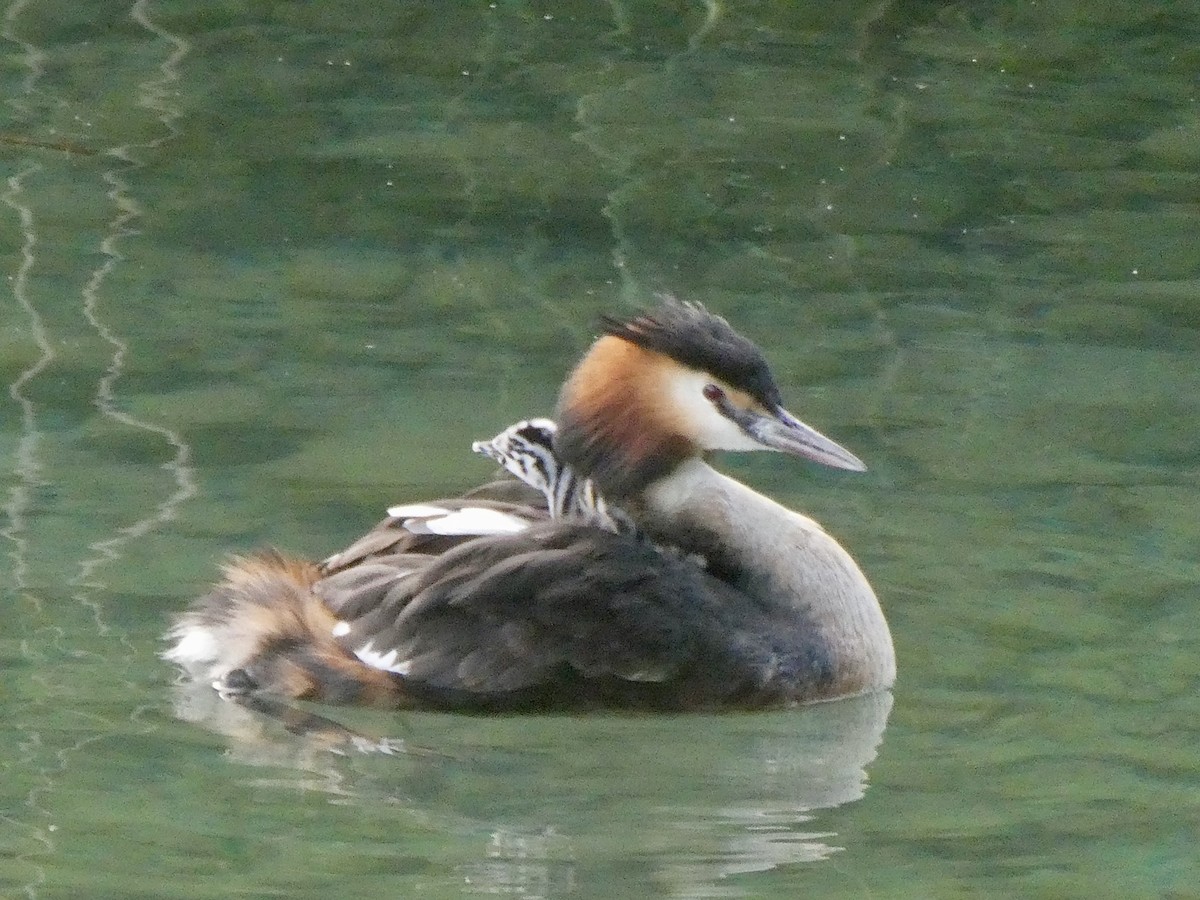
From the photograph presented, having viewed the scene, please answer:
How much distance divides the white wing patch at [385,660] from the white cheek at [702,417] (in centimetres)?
85

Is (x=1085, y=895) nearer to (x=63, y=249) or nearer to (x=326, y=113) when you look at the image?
(x=63, y=249)

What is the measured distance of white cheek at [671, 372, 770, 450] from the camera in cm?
579

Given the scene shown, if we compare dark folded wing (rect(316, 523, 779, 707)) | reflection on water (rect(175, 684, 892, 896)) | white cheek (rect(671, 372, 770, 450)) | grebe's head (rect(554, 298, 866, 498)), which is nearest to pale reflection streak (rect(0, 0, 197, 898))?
reflection on water (rect(175, 684, 892, 896))

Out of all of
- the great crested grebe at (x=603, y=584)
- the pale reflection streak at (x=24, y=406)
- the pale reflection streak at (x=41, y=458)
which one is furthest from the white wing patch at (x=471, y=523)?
the pale reflection streak at (x=24, y=406)

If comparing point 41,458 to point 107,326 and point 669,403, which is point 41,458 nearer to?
point 107,326

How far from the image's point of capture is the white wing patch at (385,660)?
552 cm

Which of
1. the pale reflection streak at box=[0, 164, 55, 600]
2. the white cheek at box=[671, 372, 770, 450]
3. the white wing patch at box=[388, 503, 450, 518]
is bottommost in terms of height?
the pale reflection streak at box=[0, 164, 55, 600]

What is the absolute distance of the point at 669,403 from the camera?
19.0ft

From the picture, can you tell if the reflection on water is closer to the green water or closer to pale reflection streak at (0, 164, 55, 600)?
the green water

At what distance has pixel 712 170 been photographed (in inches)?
416

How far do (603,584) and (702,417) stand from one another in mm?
499

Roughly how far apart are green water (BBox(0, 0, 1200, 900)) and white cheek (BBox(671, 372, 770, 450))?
63 cm

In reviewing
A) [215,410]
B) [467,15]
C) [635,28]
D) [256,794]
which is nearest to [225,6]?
[467,15]

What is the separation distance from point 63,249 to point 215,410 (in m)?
2.04
